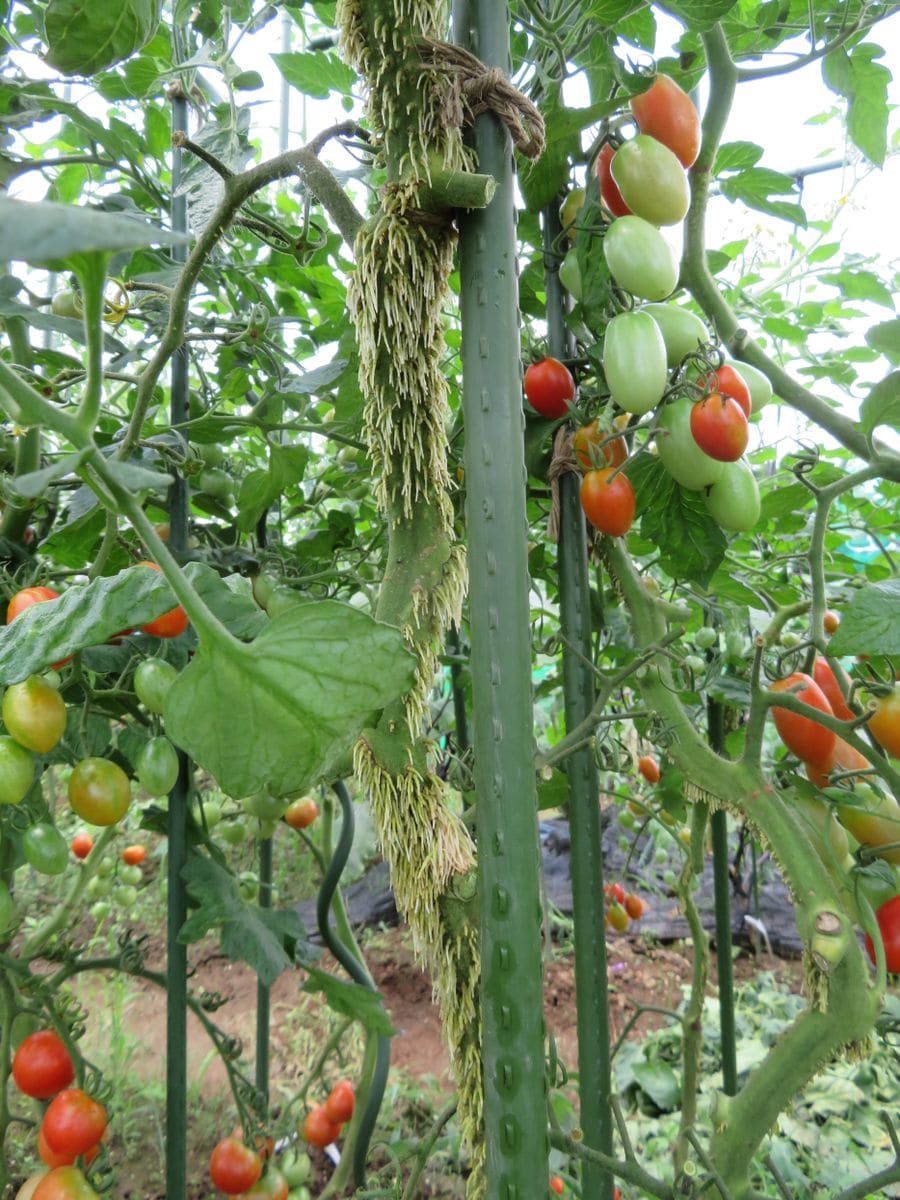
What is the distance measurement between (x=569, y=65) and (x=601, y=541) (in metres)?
0.36

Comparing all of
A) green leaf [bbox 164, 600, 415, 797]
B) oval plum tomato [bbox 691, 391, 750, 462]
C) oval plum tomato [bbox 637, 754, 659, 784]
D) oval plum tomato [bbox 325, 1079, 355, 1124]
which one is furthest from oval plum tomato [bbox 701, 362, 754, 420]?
oval plum tomato [bbox 325, 1079, 355, 1124]

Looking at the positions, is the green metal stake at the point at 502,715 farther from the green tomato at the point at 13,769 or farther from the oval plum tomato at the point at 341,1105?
the oval plum tomato at the point at 341,1105

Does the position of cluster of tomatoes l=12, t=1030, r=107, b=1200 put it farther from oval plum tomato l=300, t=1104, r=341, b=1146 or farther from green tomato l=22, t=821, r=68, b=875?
oval plum tomato l=300, t=1104, r=341, b=1146

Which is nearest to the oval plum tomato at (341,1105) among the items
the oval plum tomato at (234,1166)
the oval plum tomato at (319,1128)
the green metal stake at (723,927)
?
the oval plum tomato at (319,1128)

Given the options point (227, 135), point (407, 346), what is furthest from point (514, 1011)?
point (227, 135)

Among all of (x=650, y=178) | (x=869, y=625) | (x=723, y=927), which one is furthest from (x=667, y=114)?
(x=723, y=927)

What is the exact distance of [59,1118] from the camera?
69 centimetres

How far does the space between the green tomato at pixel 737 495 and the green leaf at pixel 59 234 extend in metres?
0.45

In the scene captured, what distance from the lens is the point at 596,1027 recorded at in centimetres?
53

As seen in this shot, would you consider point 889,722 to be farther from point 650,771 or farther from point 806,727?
point 650,771

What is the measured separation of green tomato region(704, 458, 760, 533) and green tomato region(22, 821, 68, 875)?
20.5 inches

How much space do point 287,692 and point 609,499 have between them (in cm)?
30

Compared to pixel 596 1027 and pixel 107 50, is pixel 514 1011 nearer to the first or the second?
pixel 596 1027

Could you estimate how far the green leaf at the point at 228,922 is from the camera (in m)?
0.71
